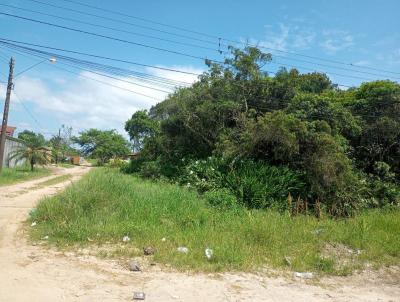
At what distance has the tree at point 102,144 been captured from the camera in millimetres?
73500

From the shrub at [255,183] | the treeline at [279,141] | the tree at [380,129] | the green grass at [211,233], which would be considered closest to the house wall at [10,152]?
the treeline at [279,141]

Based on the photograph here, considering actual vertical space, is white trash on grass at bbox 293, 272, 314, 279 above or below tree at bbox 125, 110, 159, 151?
below

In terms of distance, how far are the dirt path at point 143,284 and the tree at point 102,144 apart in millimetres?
65797

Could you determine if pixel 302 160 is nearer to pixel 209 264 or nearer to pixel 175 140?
pixel 209 264

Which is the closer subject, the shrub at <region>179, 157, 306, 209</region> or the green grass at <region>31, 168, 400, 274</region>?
the green grass at <region>31, 168, 400, 274</region>

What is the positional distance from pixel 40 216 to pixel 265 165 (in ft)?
26.7

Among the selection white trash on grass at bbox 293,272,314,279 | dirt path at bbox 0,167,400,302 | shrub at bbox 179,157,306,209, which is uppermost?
shrub at bbox 179,157,306,209

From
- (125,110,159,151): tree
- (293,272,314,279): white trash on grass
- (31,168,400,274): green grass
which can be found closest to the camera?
(293,272,314,279): white trash on grass

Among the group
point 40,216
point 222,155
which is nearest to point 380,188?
point 222,155

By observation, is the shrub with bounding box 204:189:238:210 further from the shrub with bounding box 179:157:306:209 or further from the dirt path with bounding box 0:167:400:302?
the dirt path with bounding box 0:167:400:302

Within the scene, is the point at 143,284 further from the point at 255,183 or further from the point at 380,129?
the point at 380,129

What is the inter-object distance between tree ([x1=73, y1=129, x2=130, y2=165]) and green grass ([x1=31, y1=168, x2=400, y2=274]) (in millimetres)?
62537

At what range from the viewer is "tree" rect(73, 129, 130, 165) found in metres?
73.5

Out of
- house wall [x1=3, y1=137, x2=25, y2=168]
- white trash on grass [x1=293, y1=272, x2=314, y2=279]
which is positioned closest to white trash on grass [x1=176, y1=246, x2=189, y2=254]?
white trash on grass [x1=293, y1=272, x2=314, y2=279]
